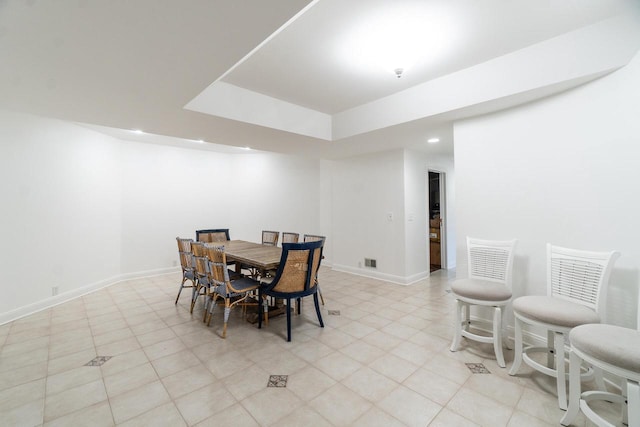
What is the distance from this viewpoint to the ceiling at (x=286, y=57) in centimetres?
150

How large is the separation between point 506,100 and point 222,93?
2897 mm

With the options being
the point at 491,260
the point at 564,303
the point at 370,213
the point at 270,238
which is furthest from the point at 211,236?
the point at 564,303

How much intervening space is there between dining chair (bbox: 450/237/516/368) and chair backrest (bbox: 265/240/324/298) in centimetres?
138

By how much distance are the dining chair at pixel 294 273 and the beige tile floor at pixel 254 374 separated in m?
0.45

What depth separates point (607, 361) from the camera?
4.44ft

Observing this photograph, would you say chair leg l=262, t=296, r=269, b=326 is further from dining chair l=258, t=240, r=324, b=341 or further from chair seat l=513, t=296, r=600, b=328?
chair seat l=513, t=296, r=600, b=328

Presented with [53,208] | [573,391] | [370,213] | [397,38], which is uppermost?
[397,38]

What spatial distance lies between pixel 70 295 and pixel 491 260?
18.4ft

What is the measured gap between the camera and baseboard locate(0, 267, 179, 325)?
328 centimetres

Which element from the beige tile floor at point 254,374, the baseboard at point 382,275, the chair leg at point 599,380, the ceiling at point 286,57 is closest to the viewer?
the ceiling at point 286,57

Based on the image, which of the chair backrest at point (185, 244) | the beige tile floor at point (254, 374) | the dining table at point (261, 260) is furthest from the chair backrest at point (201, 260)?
the beige tile floor at point (254, 374)

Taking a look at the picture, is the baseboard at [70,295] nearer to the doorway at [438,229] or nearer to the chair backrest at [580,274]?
the doorway at [438,229]

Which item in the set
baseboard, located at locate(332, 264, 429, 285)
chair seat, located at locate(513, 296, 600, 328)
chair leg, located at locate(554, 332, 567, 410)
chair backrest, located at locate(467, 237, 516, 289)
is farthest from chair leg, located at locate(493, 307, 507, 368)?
baseboard, located at locate(332, 264, 429, 285)

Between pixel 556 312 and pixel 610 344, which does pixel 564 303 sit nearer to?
pixel 556 312
